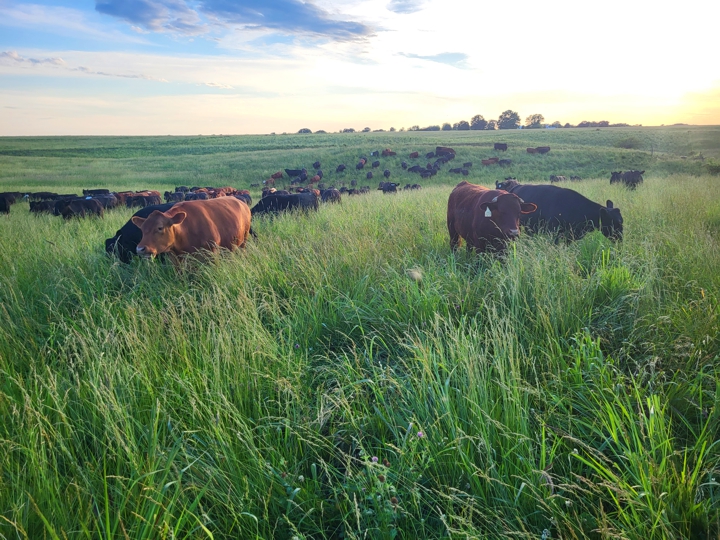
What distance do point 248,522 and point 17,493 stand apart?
1115mm

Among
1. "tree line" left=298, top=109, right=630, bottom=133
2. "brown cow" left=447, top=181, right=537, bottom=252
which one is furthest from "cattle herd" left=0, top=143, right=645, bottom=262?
"tree line" left=298, top=109, right=630, bottom=133

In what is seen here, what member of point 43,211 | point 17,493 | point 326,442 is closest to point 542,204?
point 326,442

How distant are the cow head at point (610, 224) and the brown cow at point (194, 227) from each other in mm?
6386

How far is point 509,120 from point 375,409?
424 ft

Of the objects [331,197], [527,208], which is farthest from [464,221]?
[331,197]

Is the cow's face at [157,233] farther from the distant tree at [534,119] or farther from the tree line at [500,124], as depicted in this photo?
the distant tree at [534,119]

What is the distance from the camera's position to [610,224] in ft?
24.3

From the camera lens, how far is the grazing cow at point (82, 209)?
1472cm

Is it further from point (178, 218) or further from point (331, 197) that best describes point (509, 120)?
point (178, 218)

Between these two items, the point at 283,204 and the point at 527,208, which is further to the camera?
the point at 283,204

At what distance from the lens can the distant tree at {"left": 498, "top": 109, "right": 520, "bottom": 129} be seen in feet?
383

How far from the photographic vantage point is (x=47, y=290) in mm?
5168

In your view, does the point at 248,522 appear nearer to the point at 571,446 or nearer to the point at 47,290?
the point at 571,446

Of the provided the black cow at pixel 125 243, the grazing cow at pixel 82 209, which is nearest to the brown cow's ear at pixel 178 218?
the black cow at pixel 125 243
